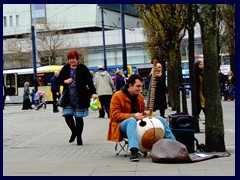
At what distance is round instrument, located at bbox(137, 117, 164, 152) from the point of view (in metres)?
7.87

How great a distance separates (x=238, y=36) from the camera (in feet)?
22.1

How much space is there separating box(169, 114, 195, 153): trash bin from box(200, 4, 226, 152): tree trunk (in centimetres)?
30

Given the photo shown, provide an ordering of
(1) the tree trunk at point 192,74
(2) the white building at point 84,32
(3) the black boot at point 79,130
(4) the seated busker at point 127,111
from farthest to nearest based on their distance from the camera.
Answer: (2) the white building at point 84,32 < (1) the tree trunk at point 192,74 < (3) the black boot at point 79,130 < (4) the seated busker at point 127,111

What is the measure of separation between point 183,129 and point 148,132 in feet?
2.83

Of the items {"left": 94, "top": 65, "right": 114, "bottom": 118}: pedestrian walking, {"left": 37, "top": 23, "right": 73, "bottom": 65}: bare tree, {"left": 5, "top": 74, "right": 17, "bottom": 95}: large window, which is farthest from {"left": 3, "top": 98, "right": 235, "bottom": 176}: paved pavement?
{"left": 37, "top": 23, "right": 73, "bottom": 65}: bare tree

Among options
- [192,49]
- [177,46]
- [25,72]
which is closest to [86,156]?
[192,49]

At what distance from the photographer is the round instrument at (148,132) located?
7.87m

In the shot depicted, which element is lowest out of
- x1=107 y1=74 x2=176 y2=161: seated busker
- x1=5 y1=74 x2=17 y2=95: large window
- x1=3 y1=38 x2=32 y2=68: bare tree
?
x1=5 y1=74 x2=17 y2=95: large window

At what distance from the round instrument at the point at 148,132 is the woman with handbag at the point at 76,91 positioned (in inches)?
90.9

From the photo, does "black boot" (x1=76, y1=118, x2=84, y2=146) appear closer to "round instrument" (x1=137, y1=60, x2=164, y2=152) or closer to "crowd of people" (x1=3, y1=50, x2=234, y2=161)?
"crowd of people" (x1=3, y1=50, x2=234, y2=161)

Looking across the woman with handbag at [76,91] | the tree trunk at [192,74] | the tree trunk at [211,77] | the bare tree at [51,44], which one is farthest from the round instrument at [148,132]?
the bare tree at [51,44]

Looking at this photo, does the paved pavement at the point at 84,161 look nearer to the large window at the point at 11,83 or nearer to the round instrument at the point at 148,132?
the round instrument at the point at 148,132

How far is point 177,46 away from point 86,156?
10290 mm

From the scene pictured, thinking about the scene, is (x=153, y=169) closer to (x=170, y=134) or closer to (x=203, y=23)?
(x=170, y=134)
